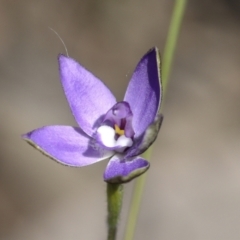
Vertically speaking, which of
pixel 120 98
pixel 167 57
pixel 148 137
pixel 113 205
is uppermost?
pixel 120 98

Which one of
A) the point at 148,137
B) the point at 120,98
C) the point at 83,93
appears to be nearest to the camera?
the point at 148,137

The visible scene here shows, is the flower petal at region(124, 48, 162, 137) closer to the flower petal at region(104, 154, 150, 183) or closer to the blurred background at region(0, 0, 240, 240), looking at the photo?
the flower petal at region(104, 154, 150, 183)

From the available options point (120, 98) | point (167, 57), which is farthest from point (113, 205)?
point (120, 98)

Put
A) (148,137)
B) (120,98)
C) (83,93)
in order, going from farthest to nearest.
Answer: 1. (120,98)
2. (83,93)
3. (148,137)

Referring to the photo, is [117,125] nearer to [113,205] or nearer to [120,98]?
[113,205]

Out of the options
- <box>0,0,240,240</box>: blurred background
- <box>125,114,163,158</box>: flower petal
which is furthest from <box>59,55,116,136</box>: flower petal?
<box>0,0,240,240</box>: blurred background
